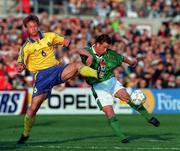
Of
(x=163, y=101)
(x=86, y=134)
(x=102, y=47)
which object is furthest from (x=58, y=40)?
(x=163, y=101)

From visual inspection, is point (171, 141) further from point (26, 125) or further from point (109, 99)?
point (26, 125)

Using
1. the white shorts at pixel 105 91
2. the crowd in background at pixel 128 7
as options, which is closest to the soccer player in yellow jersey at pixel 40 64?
the white shorts at pixel 105 91

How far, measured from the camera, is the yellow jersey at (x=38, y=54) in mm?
15180

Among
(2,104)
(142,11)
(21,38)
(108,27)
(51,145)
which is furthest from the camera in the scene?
(142,11)

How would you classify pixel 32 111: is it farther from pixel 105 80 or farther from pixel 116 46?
pixel 116 46

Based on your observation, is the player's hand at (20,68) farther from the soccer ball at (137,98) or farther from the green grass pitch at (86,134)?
the soccer ball at (137,98)

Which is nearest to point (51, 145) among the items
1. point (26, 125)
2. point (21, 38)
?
point (26, 125)

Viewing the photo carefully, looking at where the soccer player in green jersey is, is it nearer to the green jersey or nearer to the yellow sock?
the green jersey

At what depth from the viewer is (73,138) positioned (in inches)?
661

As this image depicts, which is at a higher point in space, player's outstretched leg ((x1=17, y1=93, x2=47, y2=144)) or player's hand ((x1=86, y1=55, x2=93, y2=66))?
player's hand ((x1=86, y1=55, x2=93, y2=66))

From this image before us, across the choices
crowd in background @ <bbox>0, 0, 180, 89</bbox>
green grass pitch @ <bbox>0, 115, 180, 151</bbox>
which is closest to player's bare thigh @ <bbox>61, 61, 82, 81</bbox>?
green grass pitch @ <bbox>0, 115, 180, 151</bbox>

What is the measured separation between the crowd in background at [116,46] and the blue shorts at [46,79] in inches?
480

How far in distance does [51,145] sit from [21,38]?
14.7m

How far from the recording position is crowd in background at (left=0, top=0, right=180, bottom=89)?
92.5 ft
